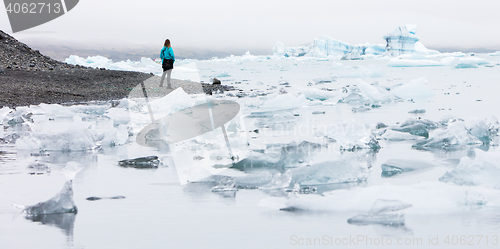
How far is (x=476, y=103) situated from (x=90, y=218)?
7.20 metres

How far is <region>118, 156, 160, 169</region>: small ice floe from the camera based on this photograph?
329 cm

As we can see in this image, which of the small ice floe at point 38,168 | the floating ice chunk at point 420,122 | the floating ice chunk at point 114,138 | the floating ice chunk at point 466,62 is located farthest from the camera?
the floating ice chunk at point 466,62

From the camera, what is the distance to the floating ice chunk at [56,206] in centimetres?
222

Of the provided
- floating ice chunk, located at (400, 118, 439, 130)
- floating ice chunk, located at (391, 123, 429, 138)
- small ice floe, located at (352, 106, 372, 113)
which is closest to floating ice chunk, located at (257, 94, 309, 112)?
small ice floe, located at (352, 106, 372, 113)

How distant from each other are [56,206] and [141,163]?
1.15 meters

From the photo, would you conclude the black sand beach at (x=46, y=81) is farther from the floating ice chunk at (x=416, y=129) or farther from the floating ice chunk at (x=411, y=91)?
the floating ice chunk at (x=416, y=129)

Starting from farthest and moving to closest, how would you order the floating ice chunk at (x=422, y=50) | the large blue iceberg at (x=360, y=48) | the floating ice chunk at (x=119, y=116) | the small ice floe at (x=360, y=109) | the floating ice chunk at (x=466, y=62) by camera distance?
the floating ice chunk at (x=422, y=50) < the large blue iceberg at (x=360, y=48) < the floating ice chunk at (x=466, y=62) < the small ice floe at (x=360, y=109) < the floating ice chunk at (x=119, y=116)

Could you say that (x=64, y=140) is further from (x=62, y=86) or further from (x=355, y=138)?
(x=62, y=86)

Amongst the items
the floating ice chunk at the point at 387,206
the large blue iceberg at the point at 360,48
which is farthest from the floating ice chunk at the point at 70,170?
the large blue iceberg at the point at 360,48

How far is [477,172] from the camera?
2.62m

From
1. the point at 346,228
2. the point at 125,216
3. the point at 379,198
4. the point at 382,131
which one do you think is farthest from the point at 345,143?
the point at 125,216

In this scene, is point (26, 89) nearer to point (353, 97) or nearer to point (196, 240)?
point (353, 97)

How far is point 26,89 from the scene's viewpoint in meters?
9.53

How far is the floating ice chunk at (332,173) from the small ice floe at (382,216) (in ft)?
1.93
